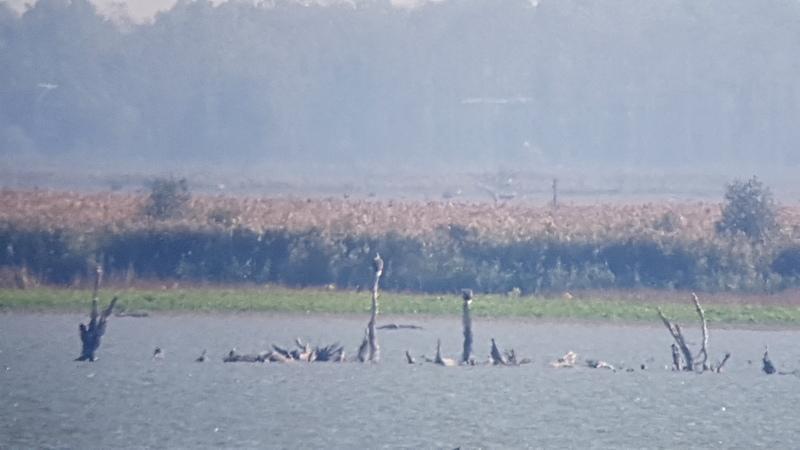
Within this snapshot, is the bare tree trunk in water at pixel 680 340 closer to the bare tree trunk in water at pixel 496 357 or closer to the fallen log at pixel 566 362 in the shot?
the fallen log at pixel 566 362

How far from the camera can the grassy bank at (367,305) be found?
49500 mm

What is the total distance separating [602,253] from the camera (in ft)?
185

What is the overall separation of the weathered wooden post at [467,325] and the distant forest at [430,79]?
65.9 metres

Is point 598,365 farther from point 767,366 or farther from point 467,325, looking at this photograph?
point 467,325

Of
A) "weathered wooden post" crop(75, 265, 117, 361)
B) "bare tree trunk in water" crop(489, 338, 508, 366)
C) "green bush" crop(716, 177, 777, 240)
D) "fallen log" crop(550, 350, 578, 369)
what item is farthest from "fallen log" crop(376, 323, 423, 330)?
"green bush" crop(716, 177, 777, 240)

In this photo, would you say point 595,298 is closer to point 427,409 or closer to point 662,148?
point 427,409

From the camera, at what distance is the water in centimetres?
3262

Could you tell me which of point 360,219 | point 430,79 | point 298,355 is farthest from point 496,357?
point 430,79

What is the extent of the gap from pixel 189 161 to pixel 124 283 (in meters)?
→ 46.0

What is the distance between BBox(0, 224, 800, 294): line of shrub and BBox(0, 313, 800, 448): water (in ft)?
18.6

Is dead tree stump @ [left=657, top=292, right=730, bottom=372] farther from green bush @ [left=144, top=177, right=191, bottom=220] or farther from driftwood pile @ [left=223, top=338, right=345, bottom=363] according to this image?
green bush @ [left=144, top=177, right=191, bottom=220]

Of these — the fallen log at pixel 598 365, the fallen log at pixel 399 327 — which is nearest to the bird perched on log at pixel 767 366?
the fallen log at pixel 598 365

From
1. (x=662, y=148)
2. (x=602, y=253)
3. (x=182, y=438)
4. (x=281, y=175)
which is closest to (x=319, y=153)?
(x=281, y=175)

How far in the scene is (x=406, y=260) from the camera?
54.8 m
